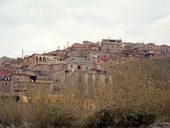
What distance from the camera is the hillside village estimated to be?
60.0 meters

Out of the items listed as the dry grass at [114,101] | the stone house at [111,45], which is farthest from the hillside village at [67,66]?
the dry grass at [114,101]

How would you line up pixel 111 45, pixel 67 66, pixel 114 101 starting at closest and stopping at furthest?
pixel 114 101, pixel 67 66, pixel 111 45

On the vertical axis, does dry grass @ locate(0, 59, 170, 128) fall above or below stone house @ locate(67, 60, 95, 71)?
below

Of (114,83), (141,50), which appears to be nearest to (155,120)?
(114,83)

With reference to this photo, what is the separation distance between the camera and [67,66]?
230 ft

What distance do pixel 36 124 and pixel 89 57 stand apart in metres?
58.4

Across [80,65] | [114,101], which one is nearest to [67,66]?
[80,65]

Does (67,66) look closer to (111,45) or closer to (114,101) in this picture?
(111,45)

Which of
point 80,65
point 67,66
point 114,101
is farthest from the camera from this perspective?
point 80,65

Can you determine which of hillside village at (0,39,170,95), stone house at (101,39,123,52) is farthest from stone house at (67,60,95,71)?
stone house at (101,39,123,52)

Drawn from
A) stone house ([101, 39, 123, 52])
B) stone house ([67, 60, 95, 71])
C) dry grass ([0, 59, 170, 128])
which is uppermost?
stone house ([101, 39, 123, 52])

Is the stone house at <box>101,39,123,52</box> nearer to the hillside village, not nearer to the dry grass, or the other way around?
the hillside village

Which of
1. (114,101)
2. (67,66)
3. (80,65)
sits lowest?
(114,101)

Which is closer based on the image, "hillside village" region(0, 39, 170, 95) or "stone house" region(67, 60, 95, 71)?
"hillside village" region(0, 39, 170, 95)
